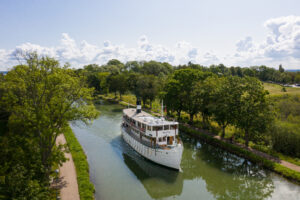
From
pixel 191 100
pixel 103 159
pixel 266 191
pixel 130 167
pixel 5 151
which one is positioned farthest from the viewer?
pixel 191 100

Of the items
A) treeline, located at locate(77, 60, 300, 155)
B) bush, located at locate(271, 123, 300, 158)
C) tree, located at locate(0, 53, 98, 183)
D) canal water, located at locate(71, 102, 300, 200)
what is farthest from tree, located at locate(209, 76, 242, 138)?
tree, located at locate(0, 53, 98, 183)

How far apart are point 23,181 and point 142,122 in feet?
60.7

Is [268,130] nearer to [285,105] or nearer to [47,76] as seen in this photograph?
[285,105]

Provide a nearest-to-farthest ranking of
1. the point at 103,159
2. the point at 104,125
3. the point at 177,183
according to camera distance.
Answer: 1. the point at 177,183
2. the point at 103,159
3. the point at 104,125

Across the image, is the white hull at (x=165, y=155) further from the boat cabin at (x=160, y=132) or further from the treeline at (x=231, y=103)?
the treeline at (x=231, y=103)

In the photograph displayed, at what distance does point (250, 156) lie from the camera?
30.5 metres

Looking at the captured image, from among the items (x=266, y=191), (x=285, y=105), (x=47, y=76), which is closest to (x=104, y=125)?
(x=47, y=76)

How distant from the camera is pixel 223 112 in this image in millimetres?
35094

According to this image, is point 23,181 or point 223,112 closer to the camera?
point 23,181

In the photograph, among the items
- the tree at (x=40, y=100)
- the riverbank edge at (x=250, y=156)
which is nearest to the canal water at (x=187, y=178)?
the riverbank edge at (x=250, y=156)

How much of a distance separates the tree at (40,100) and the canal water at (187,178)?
8.30 meters

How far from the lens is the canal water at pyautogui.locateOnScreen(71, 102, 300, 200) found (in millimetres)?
23797

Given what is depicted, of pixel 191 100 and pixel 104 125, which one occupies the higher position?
pixel 191 100

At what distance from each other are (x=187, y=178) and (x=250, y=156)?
1070 centimetres
